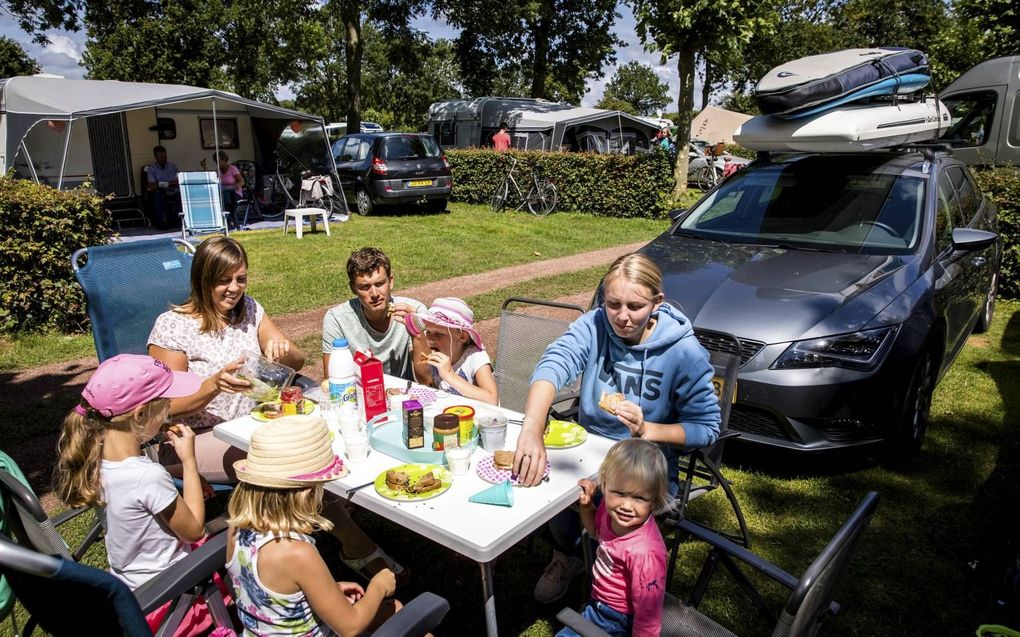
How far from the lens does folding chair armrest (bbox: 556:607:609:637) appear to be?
1846 mm

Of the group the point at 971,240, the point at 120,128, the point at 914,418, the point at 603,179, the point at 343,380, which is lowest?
the point at 914,418

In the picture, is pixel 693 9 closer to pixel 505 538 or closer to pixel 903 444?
pixel 903 444

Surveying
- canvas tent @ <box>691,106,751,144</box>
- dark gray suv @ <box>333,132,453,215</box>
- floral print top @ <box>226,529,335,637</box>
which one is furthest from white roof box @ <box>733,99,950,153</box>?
canvas tent @ <box>691,106,751,144</box>

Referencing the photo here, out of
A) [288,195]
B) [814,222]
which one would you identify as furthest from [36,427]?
[288,195]

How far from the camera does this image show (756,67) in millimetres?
41688

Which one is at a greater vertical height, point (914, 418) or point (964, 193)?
point (964, 193)

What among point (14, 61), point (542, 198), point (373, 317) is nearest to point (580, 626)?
point (373, 317)

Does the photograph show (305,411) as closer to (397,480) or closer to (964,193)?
(397,480)

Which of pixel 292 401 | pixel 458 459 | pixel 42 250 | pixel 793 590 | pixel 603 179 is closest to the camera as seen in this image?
pixel 793 590

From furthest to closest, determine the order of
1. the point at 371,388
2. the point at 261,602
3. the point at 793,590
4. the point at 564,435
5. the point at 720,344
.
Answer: the point at 720,344 < the point at 371,388 < the point at 564,435 < the point at 261,602 < the point at 793,590

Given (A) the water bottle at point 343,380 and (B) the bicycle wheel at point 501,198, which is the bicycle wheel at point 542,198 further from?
(A) the water bottle at point 343,380

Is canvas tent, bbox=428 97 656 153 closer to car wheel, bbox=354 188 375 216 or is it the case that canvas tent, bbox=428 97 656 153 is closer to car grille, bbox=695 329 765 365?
car wheel, bbox=354 188 375 216

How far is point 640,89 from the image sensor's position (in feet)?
336

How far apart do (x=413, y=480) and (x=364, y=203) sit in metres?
14.1
